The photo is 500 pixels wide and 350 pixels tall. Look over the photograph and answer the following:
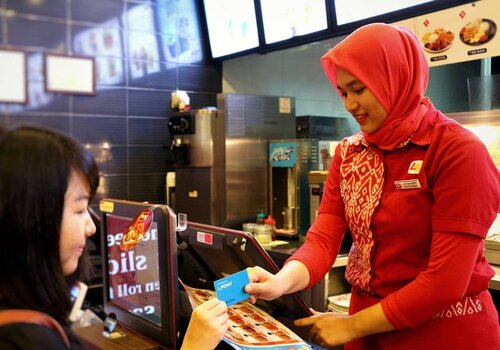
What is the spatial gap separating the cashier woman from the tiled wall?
10.8ft

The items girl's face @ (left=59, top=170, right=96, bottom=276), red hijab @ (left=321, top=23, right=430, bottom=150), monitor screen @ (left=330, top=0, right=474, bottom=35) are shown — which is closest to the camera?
girl's face @ (left=59, top=170, right=96, bottom=276)

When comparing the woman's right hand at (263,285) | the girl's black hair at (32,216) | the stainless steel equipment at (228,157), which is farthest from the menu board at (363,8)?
the girl's black hair at (32,216)

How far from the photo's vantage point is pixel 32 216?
85 centimetres

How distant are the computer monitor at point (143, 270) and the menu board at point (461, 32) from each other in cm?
203

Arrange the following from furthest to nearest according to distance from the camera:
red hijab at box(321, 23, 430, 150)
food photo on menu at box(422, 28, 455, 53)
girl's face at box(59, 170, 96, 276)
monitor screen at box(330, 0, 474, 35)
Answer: monitor screen at box(330, 0, 474, 35), food photo on menu at box(422, 28, 455, 53), red hijab at box(321, 23, 430, 150), girl's face at box(59, 170, 96, 276)

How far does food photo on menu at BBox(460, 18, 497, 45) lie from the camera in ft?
8.51

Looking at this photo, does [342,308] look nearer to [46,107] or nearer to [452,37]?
[452,37]

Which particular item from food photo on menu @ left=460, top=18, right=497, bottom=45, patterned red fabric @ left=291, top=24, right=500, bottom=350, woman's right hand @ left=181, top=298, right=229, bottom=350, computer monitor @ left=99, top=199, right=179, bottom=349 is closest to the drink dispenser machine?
food photo on menu @ left=460, top=18, right=497, bottom=45

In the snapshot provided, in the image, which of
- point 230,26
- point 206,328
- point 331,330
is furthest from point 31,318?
point 230,26

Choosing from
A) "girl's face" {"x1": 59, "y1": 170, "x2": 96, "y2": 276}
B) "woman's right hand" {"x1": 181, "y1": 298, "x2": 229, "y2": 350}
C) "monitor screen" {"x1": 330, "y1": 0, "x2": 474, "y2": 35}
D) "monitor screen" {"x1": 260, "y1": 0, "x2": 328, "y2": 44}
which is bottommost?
"woman's right hand" {"x1": 181, "y1": 298, "x2": 229, "y2": 350}

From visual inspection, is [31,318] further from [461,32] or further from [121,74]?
[121,74]

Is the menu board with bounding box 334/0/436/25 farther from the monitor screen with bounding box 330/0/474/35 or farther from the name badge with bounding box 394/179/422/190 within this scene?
the name badge with bounding box 394/179/422/190

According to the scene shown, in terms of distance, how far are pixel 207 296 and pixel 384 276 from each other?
1.66ft

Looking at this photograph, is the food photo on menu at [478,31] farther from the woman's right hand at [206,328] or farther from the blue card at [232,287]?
the woman's right hand at [206,328]
